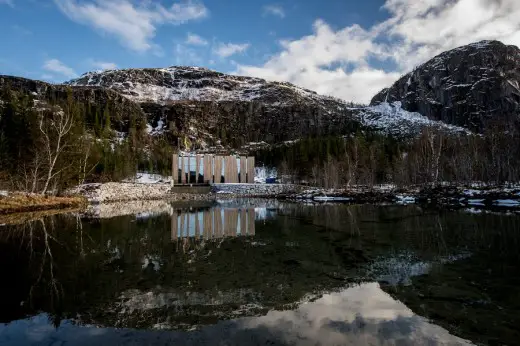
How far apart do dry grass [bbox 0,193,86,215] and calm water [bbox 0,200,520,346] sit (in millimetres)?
10800

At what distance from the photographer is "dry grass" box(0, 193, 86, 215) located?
2335cm

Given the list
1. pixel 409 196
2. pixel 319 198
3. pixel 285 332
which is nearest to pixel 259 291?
pixel 285 332

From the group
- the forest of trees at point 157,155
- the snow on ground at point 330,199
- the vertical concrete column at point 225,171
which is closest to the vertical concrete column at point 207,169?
the vertical concrete column at point 225,171

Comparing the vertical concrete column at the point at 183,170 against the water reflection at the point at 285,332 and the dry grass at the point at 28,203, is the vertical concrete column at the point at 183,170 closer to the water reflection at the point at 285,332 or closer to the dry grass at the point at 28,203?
the dry grass at the point at 28,203

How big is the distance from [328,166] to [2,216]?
57.6m

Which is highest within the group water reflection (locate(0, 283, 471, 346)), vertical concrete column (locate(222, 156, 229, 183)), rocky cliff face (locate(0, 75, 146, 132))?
rocky cliff face (locate(0, 75, 146, 132))

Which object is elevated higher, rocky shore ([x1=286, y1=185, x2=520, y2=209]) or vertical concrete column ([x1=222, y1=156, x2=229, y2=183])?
vertical concrete column ([x1=222, y1=156, x2=229, y2=183])

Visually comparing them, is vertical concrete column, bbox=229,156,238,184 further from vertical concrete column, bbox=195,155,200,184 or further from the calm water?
the calm water

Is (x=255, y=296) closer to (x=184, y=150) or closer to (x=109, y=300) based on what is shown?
(x=109, y=300)

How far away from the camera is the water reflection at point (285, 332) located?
5.21 m

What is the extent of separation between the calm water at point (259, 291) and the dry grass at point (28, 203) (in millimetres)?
10800

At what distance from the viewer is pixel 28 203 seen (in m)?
25.5

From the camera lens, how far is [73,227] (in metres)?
17.7

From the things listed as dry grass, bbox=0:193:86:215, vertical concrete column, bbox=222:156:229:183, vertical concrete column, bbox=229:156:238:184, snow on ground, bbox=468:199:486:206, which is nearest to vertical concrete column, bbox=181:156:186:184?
vertical concrete column, bbox=222:156:229:183
